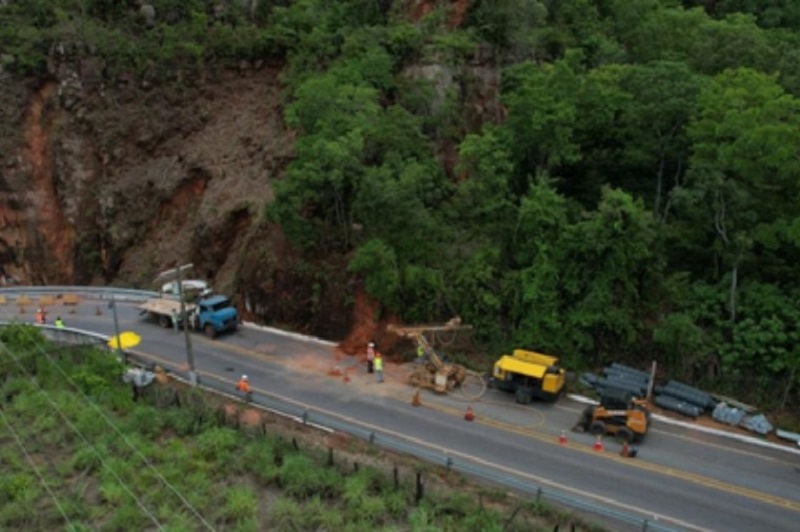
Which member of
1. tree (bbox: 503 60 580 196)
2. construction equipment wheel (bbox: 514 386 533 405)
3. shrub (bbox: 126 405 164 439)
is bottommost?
shrub (bbox: 126 405 164 439)

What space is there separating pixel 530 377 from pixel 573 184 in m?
10.4

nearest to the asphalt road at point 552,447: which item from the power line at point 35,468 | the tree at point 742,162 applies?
the tree at point 742,162

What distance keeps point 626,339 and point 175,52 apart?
3164 cm

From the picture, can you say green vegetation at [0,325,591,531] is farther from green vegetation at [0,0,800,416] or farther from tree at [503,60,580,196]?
tree at [503,60,580,196]

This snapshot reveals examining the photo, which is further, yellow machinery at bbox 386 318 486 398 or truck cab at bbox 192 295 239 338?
truck cab at bbox 192 295 239 338

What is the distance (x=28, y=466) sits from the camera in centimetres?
2164

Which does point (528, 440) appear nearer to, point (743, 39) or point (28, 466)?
point (28, 466)

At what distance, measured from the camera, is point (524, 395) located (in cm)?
2516

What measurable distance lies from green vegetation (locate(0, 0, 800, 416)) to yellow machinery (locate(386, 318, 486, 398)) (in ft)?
3.41

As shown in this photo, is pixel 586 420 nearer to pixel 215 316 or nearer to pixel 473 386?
pixel 473 386

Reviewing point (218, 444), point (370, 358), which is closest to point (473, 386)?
point (370, 358)

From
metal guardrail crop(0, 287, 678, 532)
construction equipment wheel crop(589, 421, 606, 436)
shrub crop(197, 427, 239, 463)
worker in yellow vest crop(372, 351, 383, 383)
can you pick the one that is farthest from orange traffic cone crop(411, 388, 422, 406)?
shrub crop(197, 427, 239, 463)

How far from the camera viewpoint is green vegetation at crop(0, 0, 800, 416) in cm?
2495

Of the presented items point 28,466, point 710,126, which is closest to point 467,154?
point 710,126
